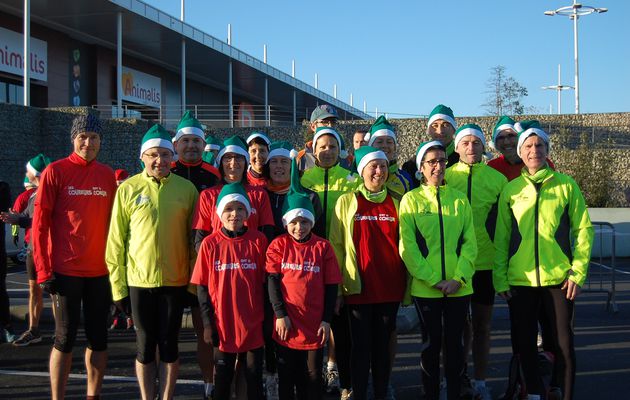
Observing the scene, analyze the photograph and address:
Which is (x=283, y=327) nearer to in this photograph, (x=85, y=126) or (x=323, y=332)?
(x=323, y=332)

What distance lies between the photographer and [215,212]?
16.4 ft

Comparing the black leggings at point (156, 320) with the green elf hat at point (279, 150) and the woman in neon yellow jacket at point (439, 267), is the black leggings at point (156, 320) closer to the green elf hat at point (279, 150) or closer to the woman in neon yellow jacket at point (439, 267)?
the green elf hat at point (279, 150)

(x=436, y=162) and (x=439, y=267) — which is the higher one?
(x=436, y=162)

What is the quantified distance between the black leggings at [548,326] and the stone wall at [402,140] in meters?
18.3

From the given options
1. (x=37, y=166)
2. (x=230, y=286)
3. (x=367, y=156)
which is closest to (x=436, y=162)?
(x=367, y=156)

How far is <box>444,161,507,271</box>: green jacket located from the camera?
560 cm

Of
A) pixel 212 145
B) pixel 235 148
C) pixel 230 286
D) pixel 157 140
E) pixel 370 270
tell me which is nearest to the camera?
pixel 230 286

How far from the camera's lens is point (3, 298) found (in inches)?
316

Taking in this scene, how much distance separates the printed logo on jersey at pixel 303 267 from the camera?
480 cm

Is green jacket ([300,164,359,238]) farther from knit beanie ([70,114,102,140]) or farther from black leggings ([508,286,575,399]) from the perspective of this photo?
knit beanie ([70,114,102,140])

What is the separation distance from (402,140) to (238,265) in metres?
21.2

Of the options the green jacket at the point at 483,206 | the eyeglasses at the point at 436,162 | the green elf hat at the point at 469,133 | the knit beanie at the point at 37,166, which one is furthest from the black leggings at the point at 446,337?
the knit beanie at the point at 37,166

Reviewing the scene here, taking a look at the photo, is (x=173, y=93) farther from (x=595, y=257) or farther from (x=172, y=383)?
(x=172, y=383)

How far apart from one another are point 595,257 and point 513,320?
13074mm
